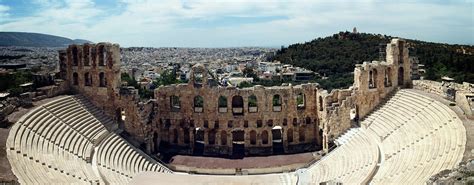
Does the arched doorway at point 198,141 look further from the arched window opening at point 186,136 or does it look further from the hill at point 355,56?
the hill at point 355,56

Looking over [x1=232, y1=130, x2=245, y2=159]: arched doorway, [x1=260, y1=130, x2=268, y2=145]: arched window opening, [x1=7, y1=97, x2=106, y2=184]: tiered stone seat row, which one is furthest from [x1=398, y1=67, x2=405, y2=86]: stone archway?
[x1=7, y1=97, x2=106, y2=184]: tiered stone seat row

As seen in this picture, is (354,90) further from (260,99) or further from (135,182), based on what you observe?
(135,182)

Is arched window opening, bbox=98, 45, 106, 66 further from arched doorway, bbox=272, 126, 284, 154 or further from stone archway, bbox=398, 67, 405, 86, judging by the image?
stone archway, bbox=398, 67, 405, 86

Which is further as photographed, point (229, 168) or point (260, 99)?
point (260, 99)

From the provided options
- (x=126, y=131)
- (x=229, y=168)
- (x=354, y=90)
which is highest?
(x=354, y=90)

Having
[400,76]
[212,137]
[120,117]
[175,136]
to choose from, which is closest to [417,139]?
[400,76]

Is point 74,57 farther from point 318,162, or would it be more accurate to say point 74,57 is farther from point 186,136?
point 318,162

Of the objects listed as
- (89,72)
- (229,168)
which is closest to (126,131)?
(89,72)
